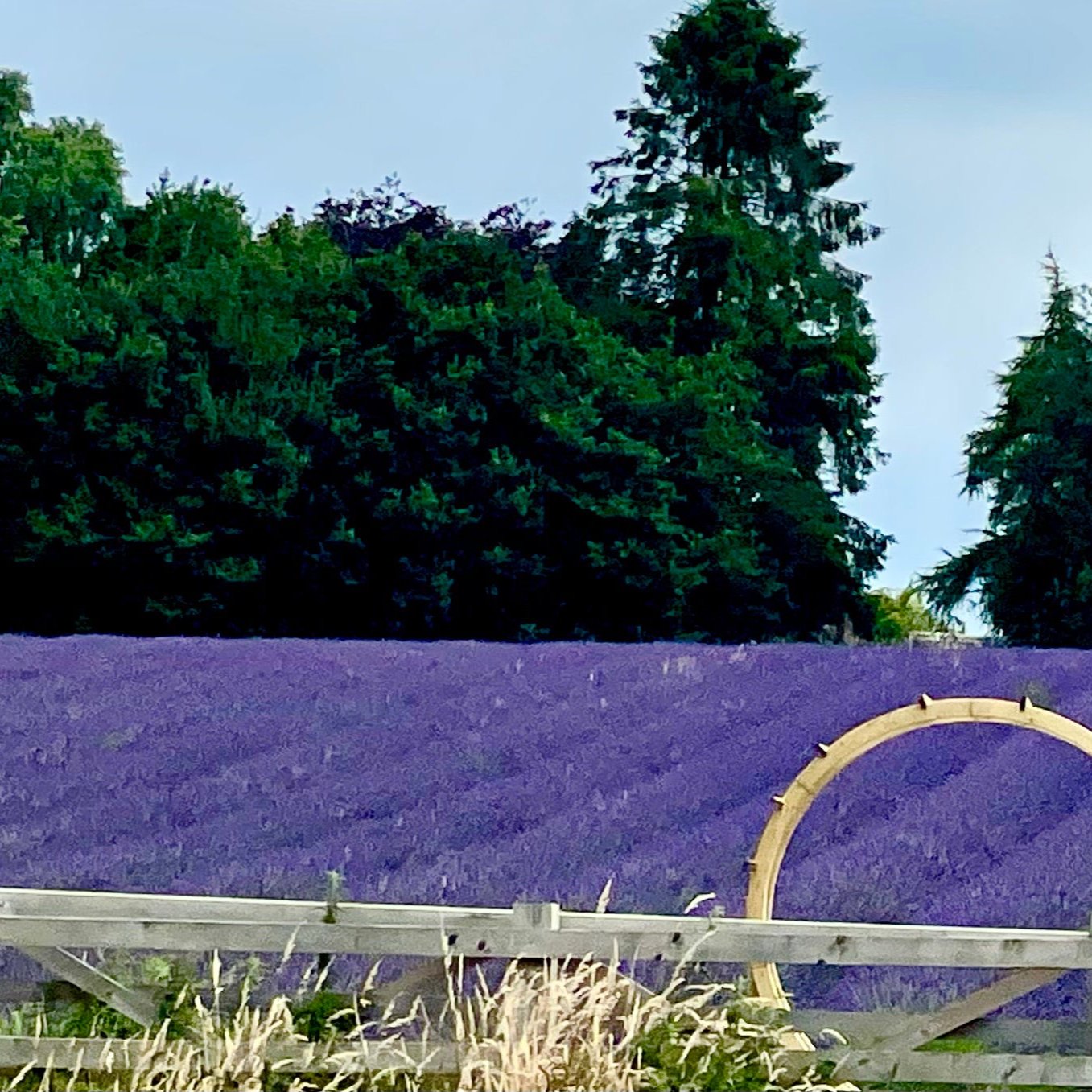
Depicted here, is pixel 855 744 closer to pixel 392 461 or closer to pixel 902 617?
pixel 392 461

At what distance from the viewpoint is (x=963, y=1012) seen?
5.58m

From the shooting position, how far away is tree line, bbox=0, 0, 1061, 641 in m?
20.0

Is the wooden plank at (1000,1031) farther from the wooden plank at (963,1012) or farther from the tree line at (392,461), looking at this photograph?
the tree line at (392,461)

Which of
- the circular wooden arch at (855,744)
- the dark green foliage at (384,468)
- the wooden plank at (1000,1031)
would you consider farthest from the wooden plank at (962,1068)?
the dark green foliage at (384,468)

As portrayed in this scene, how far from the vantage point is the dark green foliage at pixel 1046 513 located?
67.5 ft

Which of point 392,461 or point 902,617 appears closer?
point 392,461

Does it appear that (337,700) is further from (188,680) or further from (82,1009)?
(82,1009)

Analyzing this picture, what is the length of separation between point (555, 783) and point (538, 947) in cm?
354

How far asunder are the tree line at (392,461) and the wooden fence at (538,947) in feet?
46.3

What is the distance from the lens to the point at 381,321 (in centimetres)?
2197

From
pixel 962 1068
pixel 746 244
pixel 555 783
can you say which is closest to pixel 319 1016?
pixel 962 1068

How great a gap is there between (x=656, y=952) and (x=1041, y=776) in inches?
152

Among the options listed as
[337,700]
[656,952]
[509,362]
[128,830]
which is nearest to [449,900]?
[128,830]

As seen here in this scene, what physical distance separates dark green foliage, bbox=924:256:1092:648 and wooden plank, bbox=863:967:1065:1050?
48.5 ft
